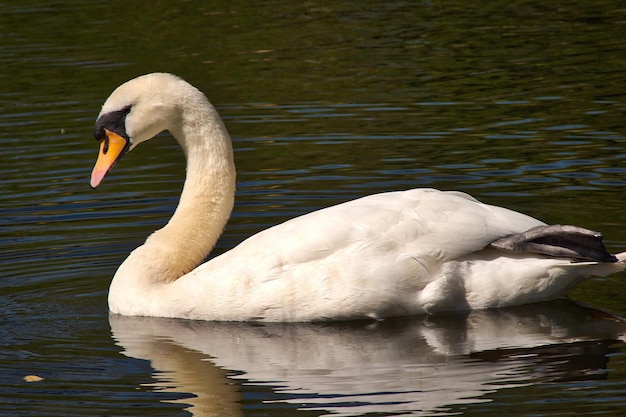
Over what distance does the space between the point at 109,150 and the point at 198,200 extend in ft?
2.29

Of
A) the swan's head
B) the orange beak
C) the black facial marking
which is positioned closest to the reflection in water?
the orange beak

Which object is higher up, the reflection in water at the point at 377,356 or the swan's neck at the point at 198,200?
the swan's neck at the point at 198,200

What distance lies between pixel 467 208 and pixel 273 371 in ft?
5.63

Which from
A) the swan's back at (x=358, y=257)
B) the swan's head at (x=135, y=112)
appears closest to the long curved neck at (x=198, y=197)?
the swan's head at (x=135, y=112)

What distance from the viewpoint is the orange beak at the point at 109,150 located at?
892 centimetres

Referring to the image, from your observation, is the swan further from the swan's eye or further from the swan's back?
the swan's eye

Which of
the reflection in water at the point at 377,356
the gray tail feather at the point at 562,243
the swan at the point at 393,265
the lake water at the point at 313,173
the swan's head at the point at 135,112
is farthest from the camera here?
the swan's head at the point at 135,112

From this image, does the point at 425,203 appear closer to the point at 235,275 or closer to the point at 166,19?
the point at 235,275

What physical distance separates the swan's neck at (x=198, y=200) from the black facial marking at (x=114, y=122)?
1.18 ft

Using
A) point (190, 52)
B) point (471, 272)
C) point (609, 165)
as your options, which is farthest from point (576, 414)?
point (190, 52)

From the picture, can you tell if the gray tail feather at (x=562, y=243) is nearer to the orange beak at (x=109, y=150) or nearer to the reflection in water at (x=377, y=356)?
the reflection in water at (x=377, y=356)

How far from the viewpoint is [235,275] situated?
821 centimetres

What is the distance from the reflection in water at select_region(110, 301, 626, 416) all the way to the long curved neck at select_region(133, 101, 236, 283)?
19.9 inches

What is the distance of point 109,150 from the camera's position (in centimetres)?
898
